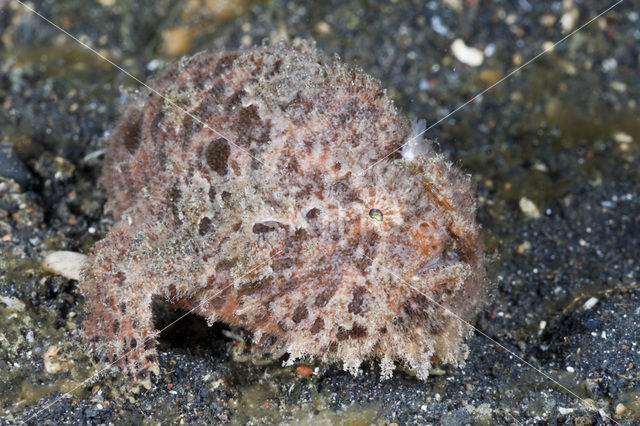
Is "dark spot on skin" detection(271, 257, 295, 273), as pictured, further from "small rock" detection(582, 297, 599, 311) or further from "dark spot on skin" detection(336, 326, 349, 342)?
"small rock" detection(582, 297, 599, 311)

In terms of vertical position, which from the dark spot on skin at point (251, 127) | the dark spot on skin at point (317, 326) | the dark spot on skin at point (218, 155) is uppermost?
the dark spot on skin at point (251, 127)

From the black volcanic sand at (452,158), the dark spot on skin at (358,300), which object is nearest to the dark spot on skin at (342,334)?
the dark spot on skin at (358,300)

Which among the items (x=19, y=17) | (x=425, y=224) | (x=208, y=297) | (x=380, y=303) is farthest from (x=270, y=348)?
(x=19, y=17)

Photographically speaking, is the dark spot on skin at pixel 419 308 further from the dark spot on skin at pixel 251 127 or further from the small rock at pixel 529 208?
the small rock at pixel 529 208

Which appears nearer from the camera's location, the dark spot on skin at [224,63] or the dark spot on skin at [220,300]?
the dark spot on skin at [220,300]

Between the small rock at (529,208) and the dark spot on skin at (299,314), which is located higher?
the dark spot on skin at (299,314)

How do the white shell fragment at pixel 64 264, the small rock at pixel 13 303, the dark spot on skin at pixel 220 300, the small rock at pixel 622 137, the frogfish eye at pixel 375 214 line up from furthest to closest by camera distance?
1. the small rock at pixel 622 137
2. the white shell fragment at pixel 64 264
3. the small rock at pixel 13 303
4. the dark spot on skin at pixel 220 300
5. the frogfish eye at pixel 375 214

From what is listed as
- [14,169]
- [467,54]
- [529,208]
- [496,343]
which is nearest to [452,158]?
[529,208]

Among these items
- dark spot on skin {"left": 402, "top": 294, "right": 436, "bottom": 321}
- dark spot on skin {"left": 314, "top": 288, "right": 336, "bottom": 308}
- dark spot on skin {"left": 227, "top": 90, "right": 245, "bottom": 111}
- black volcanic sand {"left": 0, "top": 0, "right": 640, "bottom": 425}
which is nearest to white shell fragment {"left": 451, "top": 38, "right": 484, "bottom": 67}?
black volcanic sand {"left": 0, "top": 0, "right": 640, "bottom": 425}
